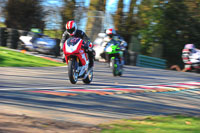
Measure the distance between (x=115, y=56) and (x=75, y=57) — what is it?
3.88m

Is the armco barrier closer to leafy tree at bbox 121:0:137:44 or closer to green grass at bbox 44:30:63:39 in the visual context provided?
leafy tree at bbox 121:0:137:44

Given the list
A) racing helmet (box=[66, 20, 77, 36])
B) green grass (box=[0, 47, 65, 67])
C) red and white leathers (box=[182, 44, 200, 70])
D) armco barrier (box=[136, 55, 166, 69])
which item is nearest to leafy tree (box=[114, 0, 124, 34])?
armco barrier (box=[136, 55, 166, 69])

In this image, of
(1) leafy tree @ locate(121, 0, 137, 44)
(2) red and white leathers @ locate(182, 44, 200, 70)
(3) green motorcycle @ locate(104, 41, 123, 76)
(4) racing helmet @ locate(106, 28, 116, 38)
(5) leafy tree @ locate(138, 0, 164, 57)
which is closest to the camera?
(3) green motorcycle @ locate(104, 41, 123, 76)

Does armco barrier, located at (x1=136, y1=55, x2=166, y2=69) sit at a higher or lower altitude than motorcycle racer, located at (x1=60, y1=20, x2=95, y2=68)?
lower

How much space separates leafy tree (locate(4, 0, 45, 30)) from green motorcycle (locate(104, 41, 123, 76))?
11121 millimetres

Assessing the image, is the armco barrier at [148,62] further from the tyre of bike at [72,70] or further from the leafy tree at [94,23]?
the tyre of bike at [72,70]

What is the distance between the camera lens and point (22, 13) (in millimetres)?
22047

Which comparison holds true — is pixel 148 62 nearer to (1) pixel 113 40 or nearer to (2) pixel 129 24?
(2) pixel 129 24

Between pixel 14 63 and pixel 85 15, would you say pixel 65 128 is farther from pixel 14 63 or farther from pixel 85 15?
pixel 85 15

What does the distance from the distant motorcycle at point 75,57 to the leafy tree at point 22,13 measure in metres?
14.3

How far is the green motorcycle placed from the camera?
12.0m

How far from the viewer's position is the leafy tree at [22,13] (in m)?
21.9

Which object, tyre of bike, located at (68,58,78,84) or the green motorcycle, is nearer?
tyre of bike, located at (68,58,78,84)

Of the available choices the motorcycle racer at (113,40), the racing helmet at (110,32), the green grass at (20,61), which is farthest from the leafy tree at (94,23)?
the racing helmet at (110,32)
